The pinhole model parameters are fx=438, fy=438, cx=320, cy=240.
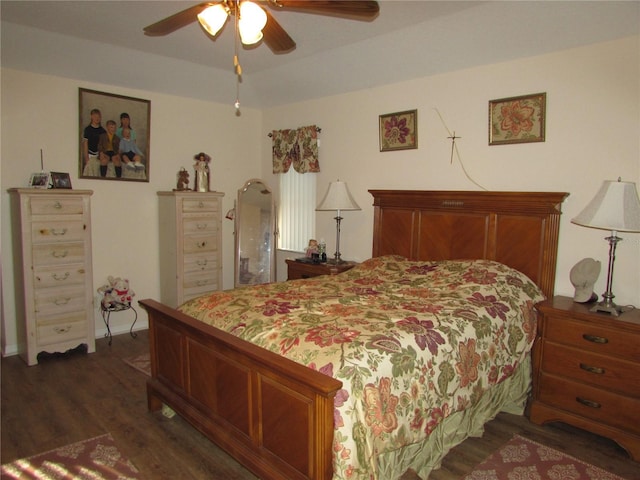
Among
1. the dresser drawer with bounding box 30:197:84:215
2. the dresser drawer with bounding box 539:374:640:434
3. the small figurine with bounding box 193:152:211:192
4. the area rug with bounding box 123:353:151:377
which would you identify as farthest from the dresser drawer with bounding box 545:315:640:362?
the dresser drawer with bounding box 30:197:84:215

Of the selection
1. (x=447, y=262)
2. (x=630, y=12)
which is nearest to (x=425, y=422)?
(x=447, y=262)

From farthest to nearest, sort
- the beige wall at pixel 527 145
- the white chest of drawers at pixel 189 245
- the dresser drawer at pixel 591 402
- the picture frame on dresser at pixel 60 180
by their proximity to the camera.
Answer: the white chest of drawers at pixel 189 245
the picture frame on dresser at pixel 60 180
the beige wall at pixel 527 145
the dresser drawer at pixel 591 402

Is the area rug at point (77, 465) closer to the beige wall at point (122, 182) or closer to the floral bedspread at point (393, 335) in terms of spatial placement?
the floral bedspread at point (393, 335)

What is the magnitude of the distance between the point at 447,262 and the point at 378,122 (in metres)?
1.57

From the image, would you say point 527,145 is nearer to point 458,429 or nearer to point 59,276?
point 458,429

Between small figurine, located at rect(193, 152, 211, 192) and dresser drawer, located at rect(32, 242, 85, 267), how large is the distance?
1.36 m

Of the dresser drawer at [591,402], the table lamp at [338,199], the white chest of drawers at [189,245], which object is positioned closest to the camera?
the dresser drawer at [591,402]

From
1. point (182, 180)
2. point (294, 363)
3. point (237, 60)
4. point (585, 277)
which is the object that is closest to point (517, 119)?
point (585, 277)

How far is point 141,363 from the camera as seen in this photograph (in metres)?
3.57

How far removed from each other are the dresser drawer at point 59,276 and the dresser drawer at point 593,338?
3557mm

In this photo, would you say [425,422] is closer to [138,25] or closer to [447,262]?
[447,262]

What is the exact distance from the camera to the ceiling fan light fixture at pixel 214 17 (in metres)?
2.03

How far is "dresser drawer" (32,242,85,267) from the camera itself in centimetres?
347

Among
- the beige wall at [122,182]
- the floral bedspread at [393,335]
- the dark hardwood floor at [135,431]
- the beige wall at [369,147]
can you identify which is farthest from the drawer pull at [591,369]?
the beige wall at [122,182]
